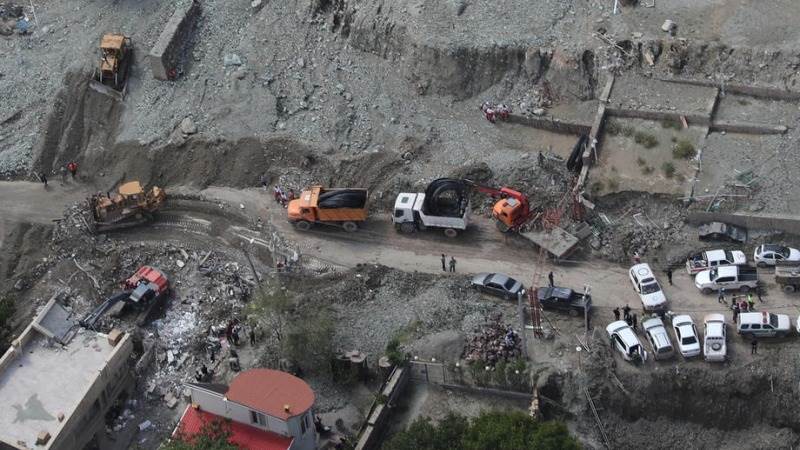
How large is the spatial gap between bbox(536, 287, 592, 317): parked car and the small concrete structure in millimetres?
18445

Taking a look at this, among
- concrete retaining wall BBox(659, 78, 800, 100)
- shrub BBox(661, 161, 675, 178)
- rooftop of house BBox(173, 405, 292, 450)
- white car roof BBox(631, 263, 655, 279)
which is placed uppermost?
concrete retaining wall BBox(659, 78, 800, 100)

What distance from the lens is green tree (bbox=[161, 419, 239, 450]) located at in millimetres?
40625

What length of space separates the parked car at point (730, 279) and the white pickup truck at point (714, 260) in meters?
0.47

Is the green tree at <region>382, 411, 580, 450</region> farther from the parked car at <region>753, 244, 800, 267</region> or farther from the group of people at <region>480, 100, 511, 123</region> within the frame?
the group of people at <region>480, 100, 511, 123</region>

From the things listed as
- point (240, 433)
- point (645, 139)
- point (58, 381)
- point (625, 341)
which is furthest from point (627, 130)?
point (58, 381)

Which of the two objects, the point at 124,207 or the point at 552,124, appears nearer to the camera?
the point at 124,207

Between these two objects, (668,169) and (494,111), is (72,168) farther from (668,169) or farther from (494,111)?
(668,169)

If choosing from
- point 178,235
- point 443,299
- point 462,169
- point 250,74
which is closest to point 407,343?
point 443,299

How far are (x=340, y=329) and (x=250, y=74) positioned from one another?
17858 millimetres

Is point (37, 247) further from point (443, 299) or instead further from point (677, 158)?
point (677, 158)

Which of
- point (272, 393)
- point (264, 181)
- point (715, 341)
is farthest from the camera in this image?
point (264, 181)

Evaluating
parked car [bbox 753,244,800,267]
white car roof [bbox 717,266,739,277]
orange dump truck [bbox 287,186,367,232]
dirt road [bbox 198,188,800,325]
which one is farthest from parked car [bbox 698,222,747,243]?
orange dump truck [bbox 287,186,367,232]

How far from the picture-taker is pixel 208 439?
41.1 m

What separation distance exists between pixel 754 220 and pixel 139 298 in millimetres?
28482
